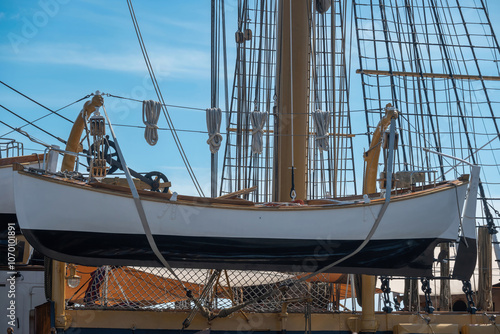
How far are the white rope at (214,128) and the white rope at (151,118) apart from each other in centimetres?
66

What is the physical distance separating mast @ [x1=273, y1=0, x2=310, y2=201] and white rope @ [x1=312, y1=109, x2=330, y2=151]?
115 centimetres

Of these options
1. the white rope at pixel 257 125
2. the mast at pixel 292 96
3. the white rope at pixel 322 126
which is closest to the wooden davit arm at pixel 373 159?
the white rope at pixel 322 126

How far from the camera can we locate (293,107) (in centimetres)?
1076

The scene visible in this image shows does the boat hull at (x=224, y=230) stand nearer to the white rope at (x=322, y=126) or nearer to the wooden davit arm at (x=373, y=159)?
the wooden davit arm at (x=373, y=159)

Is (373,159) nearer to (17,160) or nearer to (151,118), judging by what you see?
(151,118)

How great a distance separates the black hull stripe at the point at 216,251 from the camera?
23.4 feet

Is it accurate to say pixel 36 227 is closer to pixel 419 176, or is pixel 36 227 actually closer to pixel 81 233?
pixel 81 233

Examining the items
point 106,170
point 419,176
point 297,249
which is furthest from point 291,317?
point 106,170

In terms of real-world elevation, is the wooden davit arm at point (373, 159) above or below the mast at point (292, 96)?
below

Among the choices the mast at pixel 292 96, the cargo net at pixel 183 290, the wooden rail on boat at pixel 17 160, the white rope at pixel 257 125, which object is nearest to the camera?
the cargo net at pixel 183 290

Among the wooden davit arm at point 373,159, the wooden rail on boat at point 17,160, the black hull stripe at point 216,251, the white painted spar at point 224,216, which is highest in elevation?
the wooden rail on boat at point 17,160

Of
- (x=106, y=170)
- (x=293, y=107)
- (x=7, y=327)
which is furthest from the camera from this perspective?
(x=293, y=107)

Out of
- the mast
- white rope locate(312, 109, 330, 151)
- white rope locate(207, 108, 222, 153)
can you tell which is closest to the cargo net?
white rope locate(207, 108, 222, 153)

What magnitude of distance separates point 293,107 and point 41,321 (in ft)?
16.7
